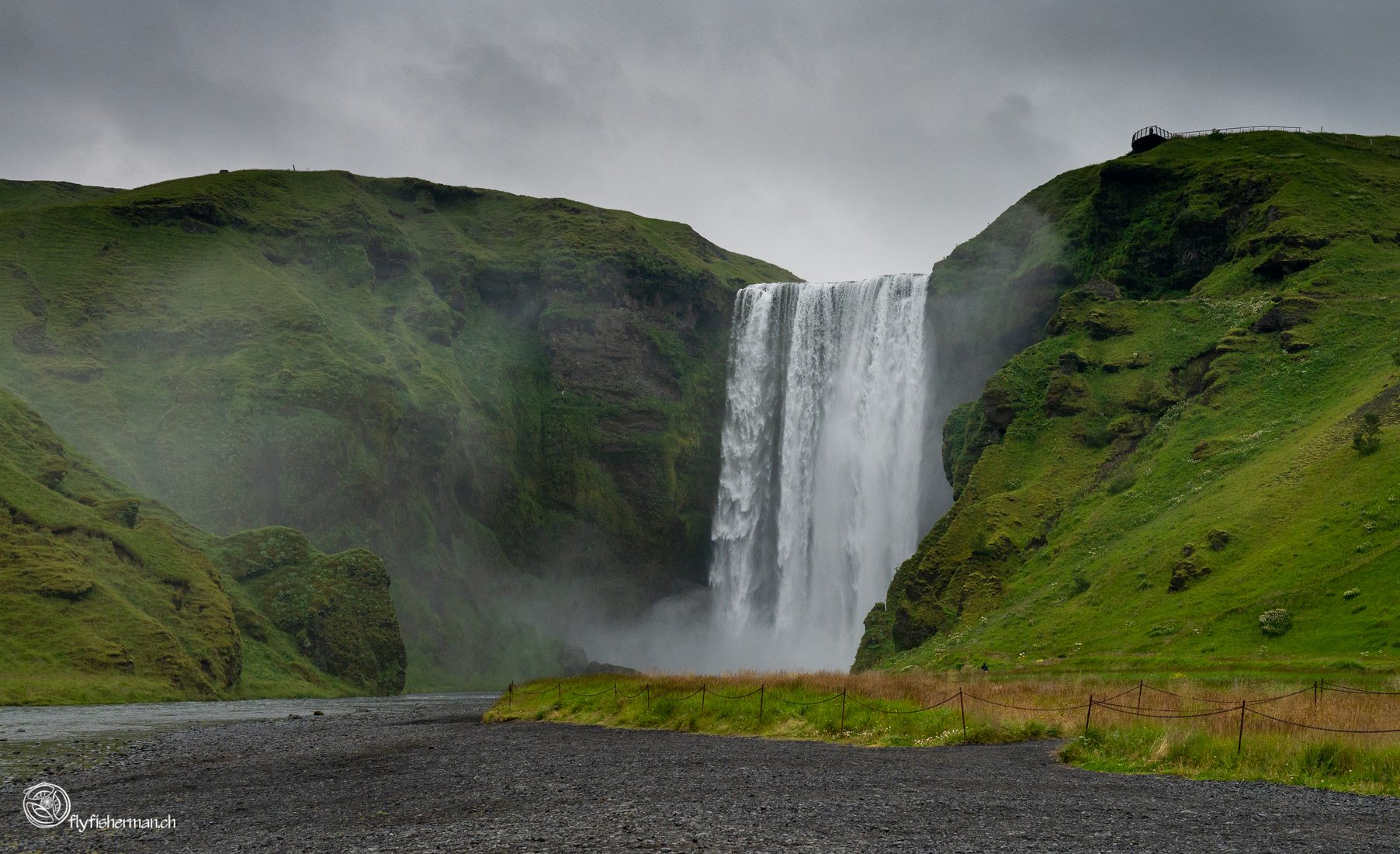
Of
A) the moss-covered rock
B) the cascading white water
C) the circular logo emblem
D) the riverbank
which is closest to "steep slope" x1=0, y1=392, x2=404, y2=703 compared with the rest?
the moss-covered rock

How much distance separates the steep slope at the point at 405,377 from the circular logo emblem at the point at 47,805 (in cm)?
9520

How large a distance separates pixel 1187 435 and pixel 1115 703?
4187 cm

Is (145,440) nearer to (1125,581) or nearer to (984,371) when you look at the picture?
(984,371)

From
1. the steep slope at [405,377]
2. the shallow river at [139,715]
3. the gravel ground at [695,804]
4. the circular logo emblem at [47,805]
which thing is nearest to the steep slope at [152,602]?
the shallow river at [139,715]

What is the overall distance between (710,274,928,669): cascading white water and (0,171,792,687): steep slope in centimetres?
2182

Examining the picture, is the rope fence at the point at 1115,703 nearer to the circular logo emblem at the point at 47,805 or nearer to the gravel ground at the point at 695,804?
the gravel ground at the point at 695,804

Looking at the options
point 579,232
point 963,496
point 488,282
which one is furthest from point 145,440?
point 963,496

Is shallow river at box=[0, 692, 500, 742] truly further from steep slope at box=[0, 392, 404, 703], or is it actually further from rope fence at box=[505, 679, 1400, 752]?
rope fence at box=[505, 679, 1400, 752]

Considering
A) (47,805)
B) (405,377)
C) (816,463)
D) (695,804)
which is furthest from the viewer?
(405,377)

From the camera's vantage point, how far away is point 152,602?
8650 centimetres

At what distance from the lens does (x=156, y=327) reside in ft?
428

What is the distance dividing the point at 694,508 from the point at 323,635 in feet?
194

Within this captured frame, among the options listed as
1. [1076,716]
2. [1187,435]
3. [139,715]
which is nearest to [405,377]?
[139,715]

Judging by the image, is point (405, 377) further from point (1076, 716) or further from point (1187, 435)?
point (1076, 716)
